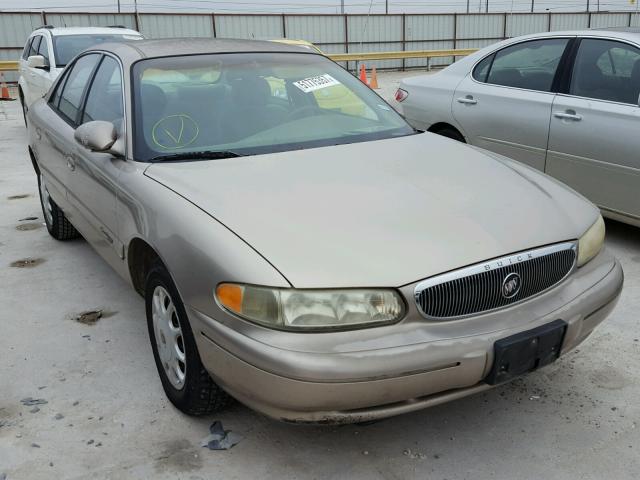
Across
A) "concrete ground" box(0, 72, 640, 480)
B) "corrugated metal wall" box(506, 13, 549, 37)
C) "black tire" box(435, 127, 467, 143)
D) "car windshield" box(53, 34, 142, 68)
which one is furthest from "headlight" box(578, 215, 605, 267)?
"corrugated metal wall" box(506, 13, 549, 37)

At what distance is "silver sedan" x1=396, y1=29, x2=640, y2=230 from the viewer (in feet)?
14.8

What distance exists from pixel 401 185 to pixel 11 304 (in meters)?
2.63

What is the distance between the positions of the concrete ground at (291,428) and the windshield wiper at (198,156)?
1.02m

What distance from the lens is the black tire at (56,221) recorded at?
5008 mm

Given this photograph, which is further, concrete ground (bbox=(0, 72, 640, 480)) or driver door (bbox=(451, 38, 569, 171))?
driver door (bbox=(451, 38, 569, 171))

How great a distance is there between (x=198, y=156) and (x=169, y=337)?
2.78 feet

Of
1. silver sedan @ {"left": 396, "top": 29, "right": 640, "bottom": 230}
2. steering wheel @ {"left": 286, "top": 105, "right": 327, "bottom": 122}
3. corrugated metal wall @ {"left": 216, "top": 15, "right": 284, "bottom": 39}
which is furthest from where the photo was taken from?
corrugated metal wall @ {"left": 216, "top": 15, "right": 284, "bottom": 39}

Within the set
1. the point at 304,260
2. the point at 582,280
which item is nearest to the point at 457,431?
the point at 582,280

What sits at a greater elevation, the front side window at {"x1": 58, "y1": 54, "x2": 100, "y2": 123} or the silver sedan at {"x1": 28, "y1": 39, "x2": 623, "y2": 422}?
the front side window at {"x1": 58, "y1": 54, "x2": 100, "y2": 123}

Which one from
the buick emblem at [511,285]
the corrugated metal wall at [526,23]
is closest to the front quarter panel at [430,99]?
the buick emblem at [511,285]

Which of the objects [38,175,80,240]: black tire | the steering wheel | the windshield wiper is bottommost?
[38,175,80,240]: black tire

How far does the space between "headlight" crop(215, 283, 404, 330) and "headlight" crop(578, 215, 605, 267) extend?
35.9 inches

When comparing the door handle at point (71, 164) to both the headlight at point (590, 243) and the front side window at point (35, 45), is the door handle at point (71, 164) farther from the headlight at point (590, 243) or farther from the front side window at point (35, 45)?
the front side window at point (35, 45)

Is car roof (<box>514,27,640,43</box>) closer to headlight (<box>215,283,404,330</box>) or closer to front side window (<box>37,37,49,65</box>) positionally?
headlight (<box>215,283,404,330</box>)
